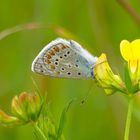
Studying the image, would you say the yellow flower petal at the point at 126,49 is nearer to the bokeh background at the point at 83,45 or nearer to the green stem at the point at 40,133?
the green stem at the point at 40,133

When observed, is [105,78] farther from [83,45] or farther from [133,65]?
[83,45]

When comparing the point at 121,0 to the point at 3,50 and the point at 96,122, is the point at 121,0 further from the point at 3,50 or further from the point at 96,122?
the point at 3,50

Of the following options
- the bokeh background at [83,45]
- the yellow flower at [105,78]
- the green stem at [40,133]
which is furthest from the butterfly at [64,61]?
the bokeh background at [83,45]

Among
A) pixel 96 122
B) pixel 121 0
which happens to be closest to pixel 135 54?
pixel 121 0

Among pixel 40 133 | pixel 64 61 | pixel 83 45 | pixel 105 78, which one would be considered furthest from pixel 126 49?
pixel 83 45

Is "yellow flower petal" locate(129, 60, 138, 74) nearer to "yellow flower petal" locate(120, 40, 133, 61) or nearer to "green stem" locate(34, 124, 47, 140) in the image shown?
"yellow flower petal" locate(120, 40, 133, 61)

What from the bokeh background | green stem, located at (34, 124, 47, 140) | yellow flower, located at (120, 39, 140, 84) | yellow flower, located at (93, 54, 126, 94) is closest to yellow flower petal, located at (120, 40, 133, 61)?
yellow flower, located at (120, 39, 140, 84)
